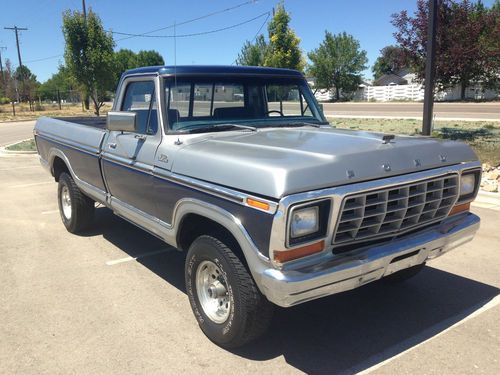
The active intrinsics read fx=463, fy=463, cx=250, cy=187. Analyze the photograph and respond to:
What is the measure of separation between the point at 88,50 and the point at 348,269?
764 inches

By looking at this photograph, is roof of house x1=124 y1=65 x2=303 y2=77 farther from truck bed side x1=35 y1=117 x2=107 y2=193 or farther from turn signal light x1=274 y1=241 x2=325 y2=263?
turn signal light x1=274 y1=241 x2=325 y2=263

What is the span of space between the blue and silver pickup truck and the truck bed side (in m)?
0.15

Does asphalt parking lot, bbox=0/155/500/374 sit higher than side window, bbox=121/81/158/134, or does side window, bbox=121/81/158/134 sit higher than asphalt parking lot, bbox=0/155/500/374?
side window, bbox=121/81/158/134

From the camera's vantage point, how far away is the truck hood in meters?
2.70

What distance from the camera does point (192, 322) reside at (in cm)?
373

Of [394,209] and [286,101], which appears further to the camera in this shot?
[286,101]

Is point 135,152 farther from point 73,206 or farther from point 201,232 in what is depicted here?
point 73,206

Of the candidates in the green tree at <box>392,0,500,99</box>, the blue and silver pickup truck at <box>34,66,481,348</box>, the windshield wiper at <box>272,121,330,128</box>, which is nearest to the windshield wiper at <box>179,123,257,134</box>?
the blue and silver pickup truck at <box>34,66,481,348</box>

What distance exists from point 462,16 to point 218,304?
433 inches

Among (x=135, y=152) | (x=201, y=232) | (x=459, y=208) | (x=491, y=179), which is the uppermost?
(x=135, y=152)

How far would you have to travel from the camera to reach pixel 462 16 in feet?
37.7

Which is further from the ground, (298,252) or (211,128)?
(211,128)

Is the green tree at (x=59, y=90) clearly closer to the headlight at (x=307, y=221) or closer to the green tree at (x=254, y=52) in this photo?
the green tree at (x=254, y=52)

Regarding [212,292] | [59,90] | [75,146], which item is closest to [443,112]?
[75,146]
